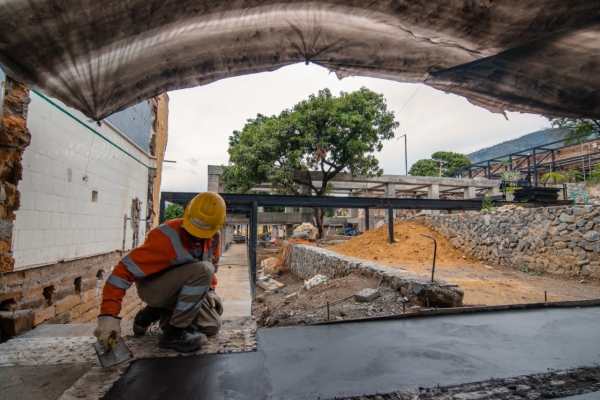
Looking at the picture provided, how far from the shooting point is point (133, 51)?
2164mm

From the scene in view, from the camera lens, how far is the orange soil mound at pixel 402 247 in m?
11.4

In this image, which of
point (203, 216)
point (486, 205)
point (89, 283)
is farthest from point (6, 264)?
point (486, 205)

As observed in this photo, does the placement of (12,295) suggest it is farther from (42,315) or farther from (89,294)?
(89,294)

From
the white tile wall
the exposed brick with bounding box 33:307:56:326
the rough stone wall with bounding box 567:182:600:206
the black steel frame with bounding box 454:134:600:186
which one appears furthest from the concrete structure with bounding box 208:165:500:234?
the exposed brick with bounding box 33:307:56:326

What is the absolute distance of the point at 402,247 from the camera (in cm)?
1202

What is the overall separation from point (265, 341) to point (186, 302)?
0.74 m

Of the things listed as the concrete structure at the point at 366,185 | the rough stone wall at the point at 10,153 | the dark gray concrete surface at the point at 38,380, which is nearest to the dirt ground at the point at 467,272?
the concrete structure at the point at 366,185

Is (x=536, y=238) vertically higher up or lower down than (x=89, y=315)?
higher up

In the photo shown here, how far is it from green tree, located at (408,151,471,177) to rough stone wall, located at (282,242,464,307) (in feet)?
89.7

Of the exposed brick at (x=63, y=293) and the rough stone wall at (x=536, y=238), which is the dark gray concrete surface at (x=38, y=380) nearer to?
the exposed brick at (x=63, y=293)

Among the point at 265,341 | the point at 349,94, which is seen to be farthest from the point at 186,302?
the point at 349,94

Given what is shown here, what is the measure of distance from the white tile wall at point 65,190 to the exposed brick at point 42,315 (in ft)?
1.66

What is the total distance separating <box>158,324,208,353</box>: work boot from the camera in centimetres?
221

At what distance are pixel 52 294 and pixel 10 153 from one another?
163 cm
